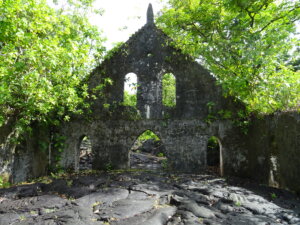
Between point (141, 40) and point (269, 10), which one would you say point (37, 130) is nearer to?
point (141, 40)

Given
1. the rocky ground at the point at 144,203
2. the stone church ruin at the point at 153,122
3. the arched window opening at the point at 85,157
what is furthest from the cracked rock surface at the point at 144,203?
the arched window opening at the point at 85,157

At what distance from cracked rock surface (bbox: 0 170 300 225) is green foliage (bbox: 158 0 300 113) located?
154 inches

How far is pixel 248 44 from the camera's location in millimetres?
9391

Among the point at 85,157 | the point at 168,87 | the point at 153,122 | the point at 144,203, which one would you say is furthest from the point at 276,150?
the point at 168,87

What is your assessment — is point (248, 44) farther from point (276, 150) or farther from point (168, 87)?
point (168, 87)

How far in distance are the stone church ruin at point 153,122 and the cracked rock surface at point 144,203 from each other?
7.28 ft

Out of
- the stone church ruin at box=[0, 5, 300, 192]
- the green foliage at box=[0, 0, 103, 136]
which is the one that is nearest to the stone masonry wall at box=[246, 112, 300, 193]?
the stone church ruin at box=[0, 5, 300, 192]

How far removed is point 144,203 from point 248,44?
7.45m

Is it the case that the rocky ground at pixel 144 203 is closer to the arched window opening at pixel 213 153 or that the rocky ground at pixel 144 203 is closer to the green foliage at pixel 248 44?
the green foliage at pixel 248 44

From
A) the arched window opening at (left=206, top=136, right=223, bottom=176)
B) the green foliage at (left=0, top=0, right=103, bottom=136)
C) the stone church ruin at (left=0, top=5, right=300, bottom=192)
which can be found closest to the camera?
the green foliage at (left=0, top=0, right=103, bottom=136)

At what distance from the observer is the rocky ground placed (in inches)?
214

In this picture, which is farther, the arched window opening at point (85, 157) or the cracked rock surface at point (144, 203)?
the arched window opening at point (85, 157)

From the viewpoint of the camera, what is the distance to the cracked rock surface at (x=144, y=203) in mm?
5438

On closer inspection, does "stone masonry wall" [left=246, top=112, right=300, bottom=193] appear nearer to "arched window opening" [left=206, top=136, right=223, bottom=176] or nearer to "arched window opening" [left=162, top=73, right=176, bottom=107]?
"arched window opening" [left=206, top=136, right=223, bottom=176]
